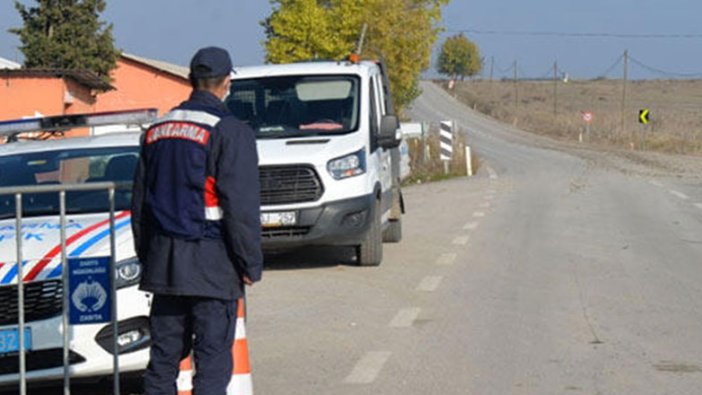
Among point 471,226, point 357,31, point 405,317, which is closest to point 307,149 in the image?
Answer: point 405,317

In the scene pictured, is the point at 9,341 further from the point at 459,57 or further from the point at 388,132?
the point at 459,57

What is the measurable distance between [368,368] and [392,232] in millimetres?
7996

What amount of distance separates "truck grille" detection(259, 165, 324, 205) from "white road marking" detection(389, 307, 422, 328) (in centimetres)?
272

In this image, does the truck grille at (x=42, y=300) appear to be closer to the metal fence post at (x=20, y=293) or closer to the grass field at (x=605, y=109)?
the metal fence post at (x=20, y=293)

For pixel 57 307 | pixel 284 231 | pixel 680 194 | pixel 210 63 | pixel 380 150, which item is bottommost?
pixel 680 194

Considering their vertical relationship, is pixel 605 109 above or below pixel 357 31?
below

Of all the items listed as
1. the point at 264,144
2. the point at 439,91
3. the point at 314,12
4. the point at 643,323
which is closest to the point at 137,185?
the point at 643,323

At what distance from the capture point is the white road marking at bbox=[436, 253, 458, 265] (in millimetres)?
14266

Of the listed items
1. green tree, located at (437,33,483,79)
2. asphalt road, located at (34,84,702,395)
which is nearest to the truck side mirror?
asphalt road, located at (34,84,702,395)

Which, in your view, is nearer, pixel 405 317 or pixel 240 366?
pixel 240 366

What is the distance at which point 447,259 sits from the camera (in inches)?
575

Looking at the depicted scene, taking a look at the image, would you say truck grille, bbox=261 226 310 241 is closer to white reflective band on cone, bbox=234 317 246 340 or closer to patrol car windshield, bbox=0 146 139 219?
patrol car windshield, bbox=0 146 139 219

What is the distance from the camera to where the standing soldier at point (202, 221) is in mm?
5449

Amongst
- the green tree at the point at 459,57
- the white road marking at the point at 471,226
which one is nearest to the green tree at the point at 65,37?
the white road marking at the point at 471,226
